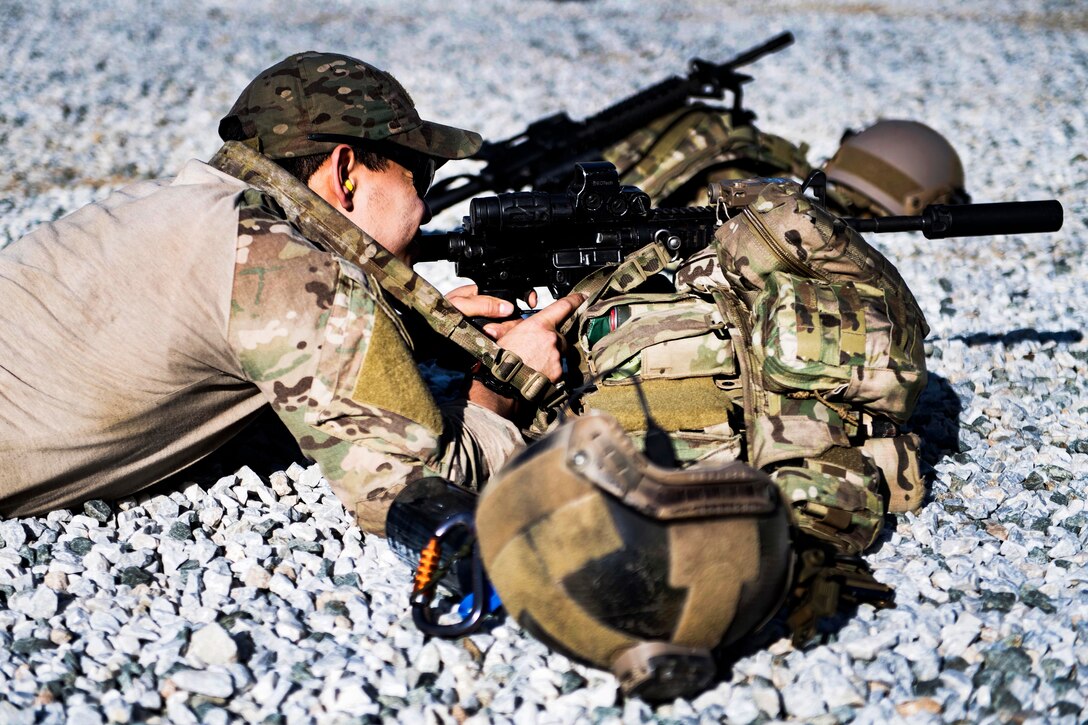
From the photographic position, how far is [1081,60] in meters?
11.7

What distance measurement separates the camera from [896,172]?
7.55 meters

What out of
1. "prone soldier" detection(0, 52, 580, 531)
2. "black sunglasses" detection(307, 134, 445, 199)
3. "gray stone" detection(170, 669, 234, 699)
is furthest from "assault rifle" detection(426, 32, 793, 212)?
"gray stone" detection(170, 669, 234, 699)

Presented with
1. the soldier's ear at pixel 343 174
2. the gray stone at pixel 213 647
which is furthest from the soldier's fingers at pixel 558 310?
the gray stone at pixel 213 647

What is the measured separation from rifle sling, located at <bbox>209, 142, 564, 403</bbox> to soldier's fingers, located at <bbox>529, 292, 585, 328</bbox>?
0.29 metres

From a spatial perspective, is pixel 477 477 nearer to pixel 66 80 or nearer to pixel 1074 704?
pixel 1074 704

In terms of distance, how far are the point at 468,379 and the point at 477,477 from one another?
76 cm

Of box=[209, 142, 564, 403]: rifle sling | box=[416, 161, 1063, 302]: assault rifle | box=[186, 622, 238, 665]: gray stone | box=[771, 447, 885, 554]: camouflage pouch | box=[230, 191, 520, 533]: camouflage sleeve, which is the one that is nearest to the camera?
box=[186, 622, 238, 665]: gray stone

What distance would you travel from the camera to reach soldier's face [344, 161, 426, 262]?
149 inches

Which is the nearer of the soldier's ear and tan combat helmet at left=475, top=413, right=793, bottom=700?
tan combat helmet at left=475, top=413, right=793, bottom=700

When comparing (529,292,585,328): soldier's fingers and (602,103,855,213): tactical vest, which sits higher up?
(602,103,855,213): tactical vest

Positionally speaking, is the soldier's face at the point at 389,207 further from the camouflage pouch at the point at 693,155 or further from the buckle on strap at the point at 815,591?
the camouflage pouch at the point at 693,155

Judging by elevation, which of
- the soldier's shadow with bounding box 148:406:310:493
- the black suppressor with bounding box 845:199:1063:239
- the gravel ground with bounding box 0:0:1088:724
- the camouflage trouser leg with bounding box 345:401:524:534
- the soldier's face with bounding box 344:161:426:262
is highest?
the soldier's face with bounding box 344:161:426:262

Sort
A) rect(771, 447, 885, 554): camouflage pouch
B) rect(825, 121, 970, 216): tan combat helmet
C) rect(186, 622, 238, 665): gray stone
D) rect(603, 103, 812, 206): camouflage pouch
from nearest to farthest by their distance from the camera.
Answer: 1. rect(186, 622, 238, 665): gray stone
2. rect(771, 447, 885, 554): camouflage pouch
3. rect(603, 103, 812, 206): camouflage pouch
4. rect(825, 121, 970, 216): tan combat helmet

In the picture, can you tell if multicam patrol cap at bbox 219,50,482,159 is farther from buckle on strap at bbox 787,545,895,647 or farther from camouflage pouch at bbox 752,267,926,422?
buckle on strap at bbox 787,545,895,647
